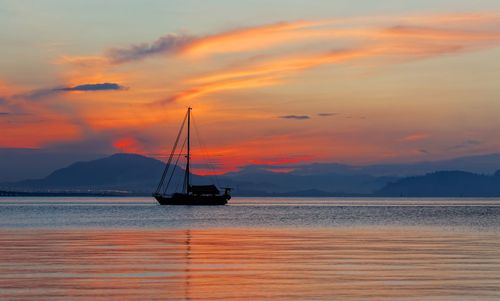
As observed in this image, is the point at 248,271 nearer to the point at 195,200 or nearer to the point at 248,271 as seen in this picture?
the point at 248,271

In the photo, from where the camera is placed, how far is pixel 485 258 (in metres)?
40.6

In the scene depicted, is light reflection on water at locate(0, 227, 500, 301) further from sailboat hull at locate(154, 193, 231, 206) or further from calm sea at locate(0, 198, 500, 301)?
sailboat hull at locate(154, 193, 231, 206)

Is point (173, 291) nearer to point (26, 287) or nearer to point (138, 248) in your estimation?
point (26, 287)

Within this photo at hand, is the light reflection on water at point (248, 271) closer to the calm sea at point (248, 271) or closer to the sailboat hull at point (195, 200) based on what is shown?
the calm sea at point (248, 271)

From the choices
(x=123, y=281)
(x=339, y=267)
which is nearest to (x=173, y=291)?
(x=123, y=281)

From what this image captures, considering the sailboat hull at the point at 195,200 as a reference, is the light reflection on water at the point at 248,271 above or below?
below

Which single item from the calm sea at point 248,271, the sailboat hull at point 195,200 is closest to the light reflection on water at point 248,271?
the calm sea at point 248,271

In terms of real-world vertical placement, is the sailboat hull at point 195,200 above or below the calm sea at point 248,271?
above

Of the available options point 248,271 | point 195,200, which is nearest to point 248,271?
point 248,271

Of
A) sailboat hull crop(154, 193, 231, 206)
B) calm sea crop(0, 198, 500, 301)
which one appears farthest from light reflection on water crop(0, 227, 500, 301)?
sailboat hull crop(154, 193, 231, 206)

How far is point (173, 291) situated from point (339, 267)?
993 centimetres

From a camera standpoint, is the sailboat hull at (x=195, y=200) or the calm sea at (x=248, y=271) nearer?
the calm sea at (x=248, y=271)

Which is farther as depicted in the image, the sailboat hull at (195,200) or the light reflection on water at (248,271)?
the sailboat hull at (195,200)

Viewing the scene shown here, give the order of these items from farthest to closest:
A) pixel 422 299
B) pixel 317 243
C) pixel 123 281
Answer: pixel 317 243 < pixel 123 281 < pixel 422 299
